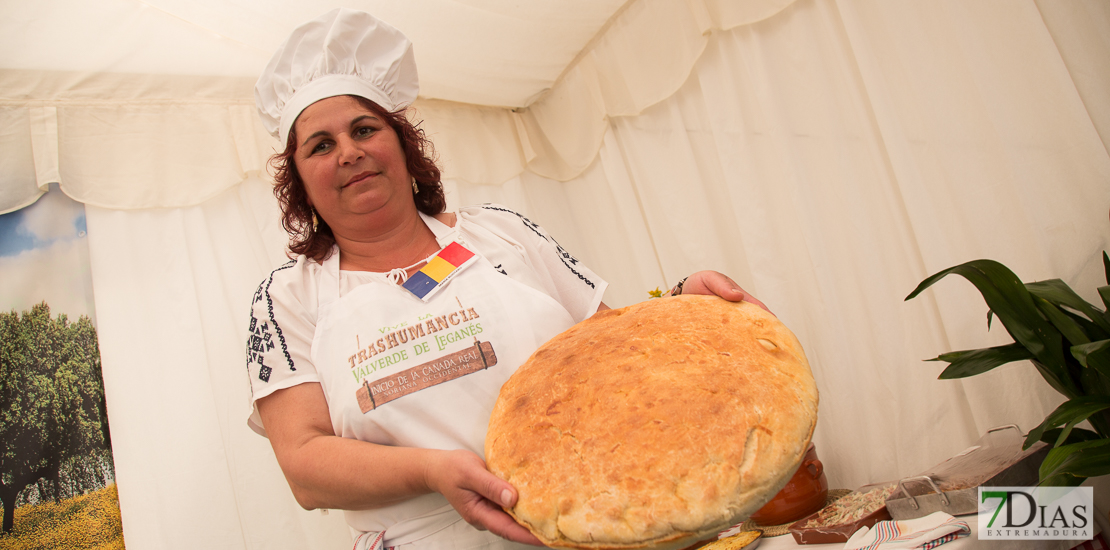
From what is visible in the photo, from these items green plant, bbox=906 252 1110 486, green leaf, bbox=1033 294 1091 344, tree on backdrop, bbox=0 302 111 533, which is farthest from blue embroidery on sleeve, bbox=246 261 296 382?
green leaf, bbox=1033 294 1091 344

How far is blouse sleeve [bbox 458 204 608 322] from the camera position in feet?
4.19

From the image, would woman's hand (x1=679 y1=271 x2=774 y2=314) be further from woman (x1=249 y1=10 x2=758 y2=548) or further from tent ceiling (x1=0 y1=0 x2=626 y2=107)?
tent ceiling (x1=0 y1=0 x2=626 y2=107)

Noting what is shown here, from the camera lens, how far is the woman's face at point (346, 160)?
1.13 m

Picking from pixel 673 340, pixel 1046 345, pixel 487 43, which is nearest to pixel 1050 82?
pixel 1046 345

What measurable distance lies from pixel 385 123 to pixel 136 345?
68.5 inches

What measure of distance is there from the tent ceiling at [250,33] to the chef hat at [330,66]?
100 cm

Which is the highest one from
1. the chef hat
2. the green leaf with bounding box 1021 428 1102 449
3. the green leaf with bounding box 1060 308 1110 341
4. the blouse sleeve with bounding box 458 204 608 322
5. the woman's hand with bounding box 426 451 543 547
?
the chef hat

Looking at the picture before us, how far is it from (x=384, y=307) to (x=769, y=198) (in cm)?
189

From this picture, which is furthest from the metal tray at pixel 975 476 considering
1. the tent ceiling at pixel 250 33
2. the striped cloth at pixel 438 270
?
the tent ceiling at pixel 250 33

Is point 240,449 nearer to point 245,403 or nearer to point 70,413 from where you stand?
point 245,403

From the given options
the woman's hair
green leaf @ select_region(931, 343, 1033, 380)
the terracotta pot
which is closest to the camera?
the woman's hair

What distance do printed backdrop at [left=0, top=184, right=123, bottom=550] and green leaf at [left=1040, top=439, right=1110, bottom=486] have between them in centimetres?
283

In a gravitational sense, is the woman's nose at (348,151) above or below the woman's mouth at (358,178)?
above

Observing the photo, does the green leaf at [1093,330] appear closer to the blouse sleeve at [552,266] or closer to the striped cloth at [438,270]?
the blouse sleeve at [552,266]
